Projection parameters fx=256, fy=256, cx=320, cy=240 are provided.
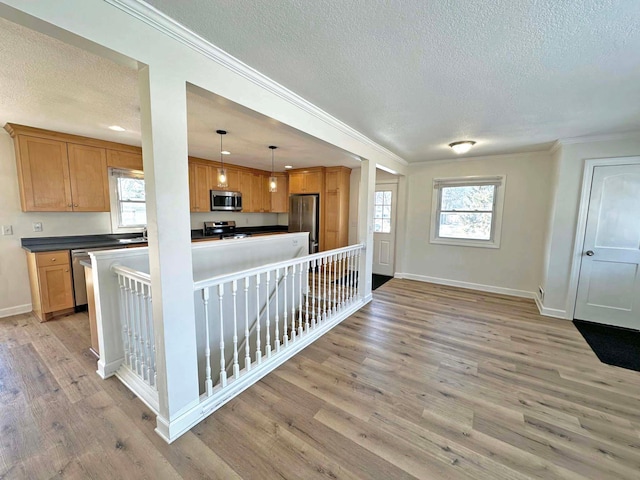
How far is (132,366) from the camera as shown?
7.21 feet

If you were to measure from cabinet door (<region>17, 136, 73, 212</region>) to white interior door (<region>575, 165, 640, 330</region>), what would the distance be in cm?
712

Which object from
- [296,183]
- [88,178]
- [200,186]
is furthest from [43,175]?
[296,183]

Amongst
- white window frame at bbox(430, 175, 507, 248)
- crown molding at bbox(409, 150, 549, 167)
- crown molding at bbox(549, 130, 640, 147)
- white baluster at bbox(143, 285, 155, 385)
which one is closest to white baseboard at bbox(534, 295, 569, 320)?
white window frame at bbox(430, 175, 507, 248)

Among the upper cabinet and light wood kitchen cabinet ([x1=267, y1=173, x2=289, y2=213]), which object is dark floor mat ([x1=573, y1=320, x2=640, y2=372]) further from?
the upper cabinet

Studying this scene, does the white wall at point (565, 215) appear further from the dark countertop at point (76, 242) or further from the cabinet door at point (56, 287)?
the cabinet door at point (56, 287)

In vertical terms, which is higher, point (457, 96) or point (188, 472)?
point (457, 96)

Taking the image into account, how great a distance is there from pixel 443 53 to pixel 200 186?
4739 mm

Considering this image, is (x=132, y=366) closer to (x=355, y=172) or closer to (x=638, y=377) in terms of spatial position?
(x=638, y=377)

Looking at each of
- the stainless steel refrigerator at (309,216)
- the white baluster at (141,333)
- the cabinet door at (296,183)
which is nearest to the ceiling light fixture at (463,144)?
the stainless steel refrigerator at (309,216)

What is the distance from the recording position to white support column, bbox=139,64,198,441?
4.61 feet

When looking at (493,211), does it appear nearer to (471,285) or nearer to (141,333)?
(471,285)

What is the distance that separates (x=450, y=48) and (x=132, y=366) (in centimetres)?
336

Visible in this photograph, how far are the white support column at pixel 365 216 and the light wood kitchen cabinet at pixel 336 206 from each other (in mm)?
1906

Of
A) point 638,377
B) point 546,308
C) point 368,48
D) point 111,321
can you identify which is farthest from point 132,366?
point 546,308
